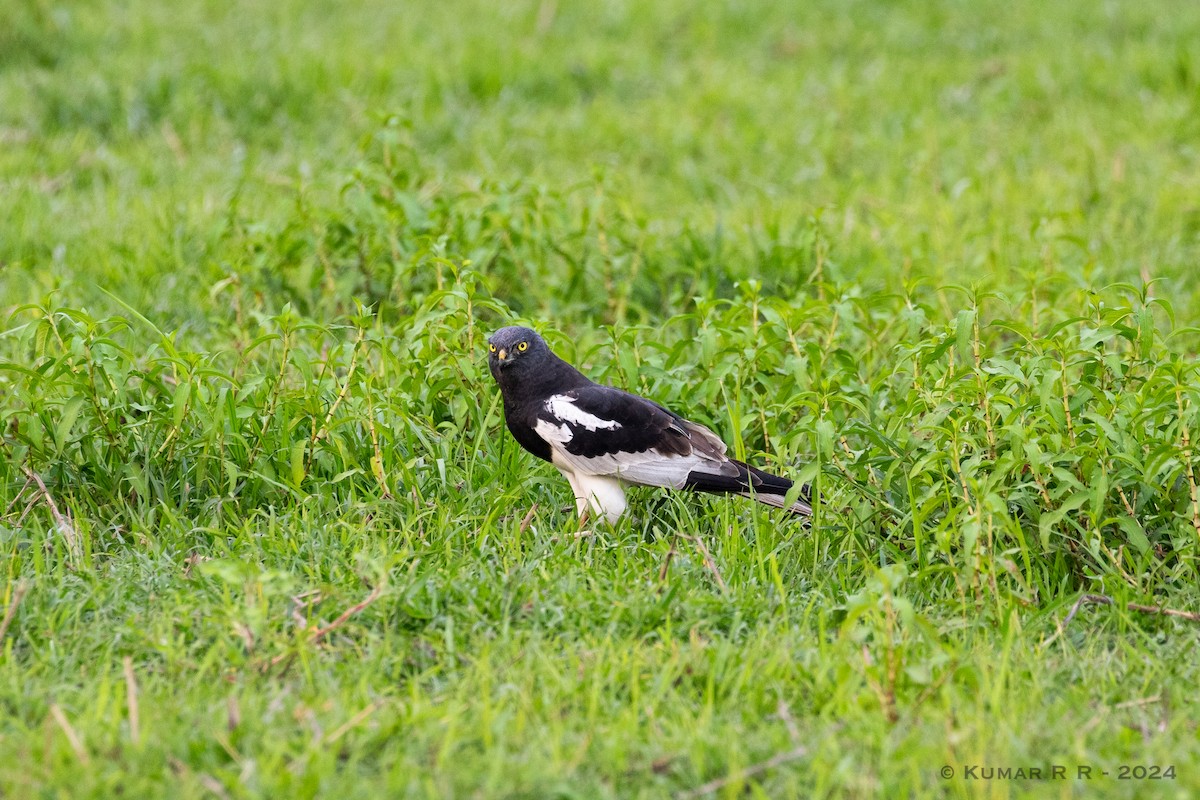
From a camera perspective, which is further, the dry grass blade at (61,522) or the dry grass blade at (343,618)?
the dry grass blade at (61,522)

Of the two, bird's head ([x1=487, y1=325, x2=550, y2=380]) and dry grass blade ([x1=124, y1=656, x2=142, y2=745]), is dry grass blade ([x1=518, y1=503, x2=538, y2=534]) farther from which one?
dry grass blade ([x1=124, y1=656, x2=142, y2=745])

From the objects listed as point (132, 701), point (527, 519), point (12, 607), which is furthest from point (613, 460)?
point (12, 607)

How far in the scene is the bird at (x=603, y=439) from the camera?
4.29 metres

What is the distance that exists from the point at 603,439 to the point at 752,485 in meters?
0.53

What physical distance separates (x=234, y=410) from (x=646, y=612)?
5.56ft

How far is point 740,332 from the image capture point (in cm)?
491

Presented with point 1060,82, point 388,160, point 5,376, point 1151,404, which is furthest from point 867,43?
point 5,376

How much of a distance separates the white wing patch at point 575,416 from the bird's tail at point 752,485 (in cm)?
33

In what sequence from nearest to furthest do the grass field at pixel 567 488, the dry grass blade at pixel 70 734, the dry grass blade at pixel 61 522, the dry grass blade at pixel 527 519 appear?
the dry grass blade at pixel 70 734, the grass field at pixel 567 488, the dry grass blade at pixel 61 522, the dry grass blade at pixel 527 519

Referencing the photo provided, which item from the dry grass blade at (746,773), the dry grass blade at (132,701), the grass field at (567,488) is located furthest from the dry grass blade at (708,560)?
the dry grass blade at (132,701)

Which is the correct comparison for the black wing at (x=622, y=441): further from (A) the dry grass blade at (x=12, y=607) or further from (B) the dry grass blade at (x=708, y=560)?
(A) the dry grass blade at (x=12, y=607)

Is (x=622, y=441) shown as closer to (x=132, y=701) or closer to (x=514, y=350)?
(x=514, y=350)

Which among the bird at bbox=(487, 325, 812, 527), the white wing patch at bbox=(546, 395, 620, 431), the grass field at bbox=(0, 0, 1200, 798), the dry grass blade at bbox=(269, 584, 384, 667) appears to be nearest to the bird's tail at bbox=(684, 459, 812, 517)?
the bird at bbox=(487, 325, 812, 527)

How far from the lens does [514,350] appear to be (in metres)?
4.38
